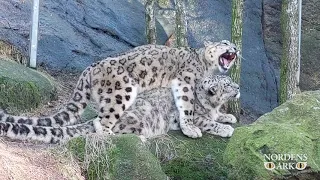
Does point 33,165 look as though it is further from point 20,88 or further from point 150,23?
point 150,23

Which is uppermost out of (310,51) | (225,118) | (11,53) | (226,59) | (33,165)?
(310,51)

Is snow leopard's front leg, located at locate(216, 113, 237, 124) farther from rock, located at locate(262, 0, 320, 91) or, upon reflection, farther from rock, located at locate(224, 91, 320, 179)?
rock, located at locate(262, 0, 320, 91)

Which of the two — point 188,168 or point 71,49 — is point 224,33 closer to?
point 71,49

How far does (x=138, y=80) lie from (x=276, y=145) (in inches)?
Answer: 132

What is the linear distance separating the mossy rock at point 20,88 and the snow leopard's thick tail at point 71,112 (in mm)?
994

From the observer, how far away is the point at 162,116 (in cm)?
909

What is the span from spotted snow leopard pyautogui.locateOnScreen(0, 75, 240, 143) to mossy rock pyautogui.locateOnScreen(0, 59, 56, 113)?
1447 mm

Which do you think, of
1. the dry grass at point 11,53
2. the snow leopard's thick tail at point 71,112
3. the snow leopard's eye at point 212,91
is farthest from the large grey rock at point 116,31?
→ the snow leopard's eye at point 212,91

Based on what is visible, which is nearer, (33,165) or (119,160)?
(33,165)

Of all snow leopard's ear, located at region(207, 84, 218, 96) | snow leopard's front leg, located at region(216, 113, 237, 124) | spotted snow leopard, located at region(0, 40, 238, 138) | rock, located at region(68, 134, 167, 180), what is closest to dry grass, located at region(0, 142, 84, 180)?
rock, located at region(68, 134, 167, 180)

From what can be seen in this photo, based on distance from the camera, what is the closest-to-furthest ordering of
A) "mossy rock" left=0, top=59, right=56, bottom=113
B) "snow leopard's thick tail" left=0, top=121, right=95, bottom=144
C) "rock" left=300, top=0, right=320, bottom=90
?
"snow leopard's thick tail" left=0, top=121, right=95, bottom=144 → "mossy rock" left=0, top=59, right=56, bottom=113 → "rock" left=300, top=0, right=320, bottom=90

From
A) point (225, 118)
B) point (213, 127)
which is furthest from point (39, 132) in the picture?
point (225, 118)

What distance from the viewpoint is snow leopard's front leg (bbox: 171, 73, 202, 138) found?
8.94m

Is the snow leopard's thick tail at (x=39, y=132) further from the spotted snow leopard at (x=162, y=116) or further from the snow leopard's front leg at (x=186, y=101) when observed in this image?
the snow leopard's front leg at (x=186, y=101)
